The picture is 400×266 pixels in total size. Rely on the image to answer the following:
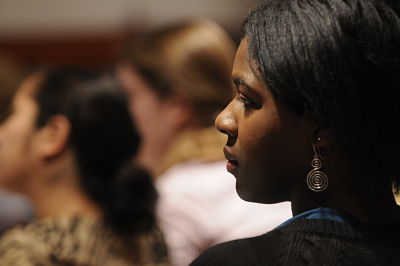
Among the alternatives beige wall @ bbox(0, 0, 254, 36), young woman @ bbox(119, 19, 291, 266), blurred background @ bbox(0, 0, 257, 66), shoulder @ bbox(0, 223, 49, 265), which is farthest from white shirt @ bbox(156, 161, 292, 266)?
beige wall @ bbox(0, 0, 254, 36)

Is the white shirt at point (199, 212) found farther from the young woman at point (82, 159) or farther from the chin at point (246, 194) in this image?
the chin at point (246, 194)

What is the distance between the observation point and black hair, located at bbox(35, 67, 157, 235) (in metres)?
1.75

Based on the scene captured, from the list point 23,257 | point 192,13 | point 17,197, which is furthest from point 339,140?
point 192,13

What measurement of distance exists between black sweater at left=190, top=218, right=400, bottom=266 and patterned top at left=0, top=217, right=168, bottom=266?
770 mm

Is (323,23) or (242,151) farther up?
(323,23)

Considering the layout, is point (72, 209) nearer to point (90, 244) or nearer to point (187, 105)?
point (90, 244)

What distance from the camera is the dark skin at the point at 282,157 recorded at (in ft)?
2.85

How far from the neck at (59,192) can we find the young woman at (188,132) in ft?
0.72

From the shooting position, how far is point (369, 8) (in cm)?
86

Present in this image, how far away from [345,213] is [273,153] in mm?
119

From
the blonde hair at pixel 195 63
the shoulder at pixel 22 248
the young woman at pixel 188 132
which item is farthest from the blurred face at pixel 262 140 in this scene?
the blonde hair at pixel 195 63

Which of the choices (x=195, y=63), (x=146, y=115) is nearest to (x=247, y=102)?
(x=195, y=63)

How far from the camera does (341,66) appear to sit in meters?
0.84

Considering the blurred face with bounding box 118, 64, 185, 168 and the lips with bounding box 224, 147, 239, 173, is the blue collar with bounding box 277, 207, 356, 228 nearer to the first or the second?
the lips with bounding box 224, 147, 239, 173
